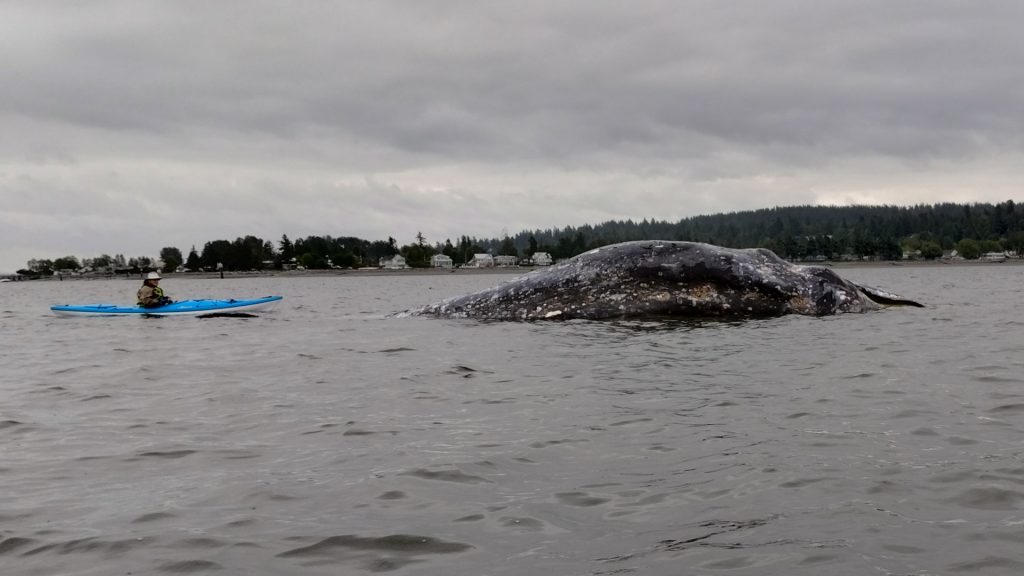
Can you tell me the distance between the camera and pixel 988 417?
5707 millimetres

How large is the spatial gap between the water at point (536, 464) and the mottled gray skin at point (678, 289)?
337 cm

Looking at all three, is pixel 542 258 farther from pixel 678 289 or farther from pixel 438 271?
pixel 678 289

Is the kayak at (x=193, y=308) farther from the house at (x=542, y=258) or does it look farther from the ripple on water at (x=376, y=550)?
the house at (x=542, y=258)

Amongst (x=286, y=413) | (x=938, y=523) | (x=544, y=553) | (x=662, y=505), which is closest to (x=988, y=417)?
(x=938, y=523)

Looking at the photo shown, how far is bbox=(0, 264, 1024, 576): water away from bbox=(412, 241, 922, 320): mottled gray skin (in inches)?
133

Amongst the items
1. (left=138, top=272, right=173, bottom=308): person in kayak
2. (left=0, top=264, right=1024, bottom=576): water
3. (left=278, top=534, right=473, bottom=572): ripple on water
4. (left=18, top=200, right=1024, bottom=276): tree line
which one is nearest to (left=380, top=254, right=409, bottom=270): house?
(left=18, top=200, right=1024, bottom=276): tree line

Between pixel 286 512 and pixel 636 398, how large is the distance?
11.6 ft

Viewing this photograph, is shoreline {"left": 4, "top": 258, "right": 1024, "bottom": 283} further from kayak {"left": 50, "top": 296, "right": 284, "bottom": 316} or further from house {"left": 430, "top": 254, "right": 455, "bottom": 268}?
kayak {"left": 50, "top": 296, "right": 284, "bottom": 316}

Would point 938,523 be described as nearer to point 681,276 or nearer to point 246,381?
point 246,381

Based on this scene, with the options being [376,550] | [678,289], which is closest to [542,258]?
[678,289]

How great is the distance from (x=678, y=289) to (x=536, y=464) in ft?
29.8

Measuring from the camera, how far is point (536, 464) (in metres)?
4.89

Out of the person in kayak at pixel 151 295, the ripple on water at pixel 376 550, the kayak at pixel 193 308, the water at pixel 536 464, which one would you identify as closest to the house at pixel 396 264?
the kayak at pixel 193 308

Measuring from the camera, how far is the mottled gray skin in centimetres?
1341
